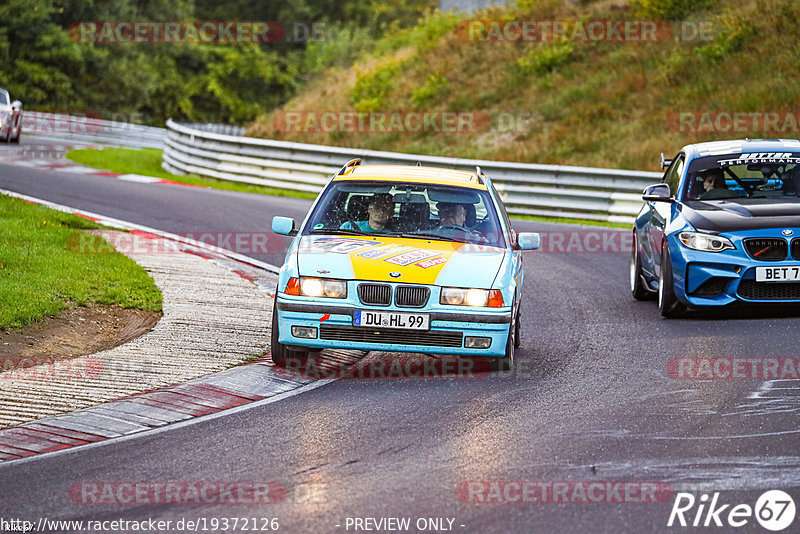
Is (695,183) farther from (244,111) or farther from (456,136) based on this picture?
(244,111)

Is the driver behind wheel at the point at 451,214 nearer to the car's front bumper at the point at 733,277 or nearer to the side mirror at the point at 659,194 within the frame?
the car's front bumper at the point at 733,277

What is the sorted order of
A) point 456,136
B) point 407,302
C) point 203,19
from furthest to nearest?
1. point 203,19
2. point 456,136
3. point 407,302

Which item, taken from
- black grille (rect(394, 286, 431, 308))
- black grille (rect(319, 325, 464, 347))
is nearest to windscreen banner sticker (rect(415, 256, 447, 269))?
black grille (rect(394, 286, 431, 308))

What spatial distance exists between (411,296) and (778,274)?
4.13 meters

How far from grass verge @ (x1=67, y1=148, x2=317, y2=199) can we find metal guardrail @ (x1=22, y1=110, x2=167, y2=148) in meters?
1.16

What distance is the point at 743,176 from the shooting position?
1255 cm

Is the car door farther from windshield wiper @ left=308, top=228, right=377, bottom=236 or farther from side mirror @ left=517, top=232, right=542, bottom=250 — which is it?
windshield wiper @ left=308, top=228, right=377, bottom=236

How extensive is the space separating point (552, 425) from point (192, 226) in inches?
457

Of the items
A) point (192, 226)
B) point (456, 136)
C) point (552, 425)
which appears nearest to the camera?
point (552, 425)

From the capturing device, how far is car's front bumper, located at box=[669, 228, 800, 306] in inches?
443

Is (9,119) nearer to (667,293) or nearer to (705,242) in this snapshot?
(667,293)

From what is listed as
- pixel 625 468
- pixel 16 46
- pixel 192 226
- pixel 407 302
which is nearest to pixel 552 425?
pixel 625 468

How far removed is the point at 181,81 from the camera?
196 ft

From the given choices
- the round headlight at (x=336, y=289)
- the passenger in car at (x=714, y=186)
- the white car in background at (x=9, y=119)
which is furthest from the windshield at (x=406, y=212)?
the white car in background at (x=9, y=119)
